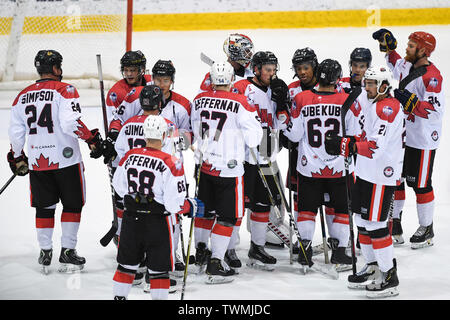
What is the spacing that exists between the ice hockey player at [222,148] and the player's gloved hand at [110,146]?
0.52 metres

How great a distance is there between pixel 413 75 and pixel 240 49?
127 centimetres

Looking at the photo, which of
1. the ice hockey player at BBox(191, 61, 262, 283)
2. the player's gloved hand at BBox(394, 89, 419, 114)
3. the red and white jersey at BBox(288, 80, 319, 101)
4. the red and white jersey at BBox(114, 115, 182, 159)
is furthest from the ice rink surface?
the red and white jersey at BBox(288, 80, 319, 101)

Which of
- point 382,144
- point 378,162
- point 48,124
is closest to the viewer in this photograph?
point 382,144

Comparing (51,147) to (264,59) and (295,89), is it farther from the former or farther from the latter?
(295,89)

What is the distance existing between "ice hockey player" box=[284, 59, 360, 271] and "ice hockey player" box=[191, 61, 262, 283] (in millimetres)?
364

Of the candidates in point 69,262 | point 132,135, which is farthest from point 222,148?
point 69,262

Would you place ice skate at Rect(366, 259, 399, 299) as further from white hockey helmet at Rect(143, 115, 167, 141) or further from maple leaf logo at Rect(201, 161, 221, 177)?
white hockey helmet at Rect(143, 115, 167, 141)

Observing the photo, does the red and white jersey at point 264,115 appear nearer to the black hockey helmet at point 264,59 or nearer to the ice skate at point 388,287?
the black hockey helmet at point 264,59

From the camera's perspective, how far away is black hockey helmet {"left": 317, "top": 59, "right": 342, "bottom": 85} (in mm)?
4359

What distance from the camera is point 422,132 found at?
5.00 metres

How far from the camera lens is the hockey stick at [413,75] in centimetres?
497

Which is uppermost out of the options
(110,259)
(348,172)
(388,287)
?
(348,172)

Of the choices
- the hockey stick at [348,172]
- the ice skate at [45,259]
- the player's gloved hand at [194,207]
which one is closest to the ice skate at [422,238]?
the hockey stick at [348,172]
